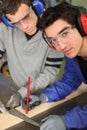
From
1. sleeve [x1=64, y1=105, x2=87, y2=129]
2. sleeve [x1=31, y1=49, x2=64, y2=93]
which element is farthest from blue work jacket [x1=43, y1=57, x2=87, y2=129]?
sleeve [x1=31, y1=49, x2=64, y2=93]

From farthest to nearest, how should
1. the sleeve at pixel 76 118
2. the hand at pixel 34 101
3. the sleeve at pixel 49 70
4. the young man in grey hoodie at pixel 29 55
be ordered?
the sleeve at pixel 49 70 → the young man in grey hoodie at pixel 29 55 → the hand at pixel 34 101 → the sleeve at pixel 76 118

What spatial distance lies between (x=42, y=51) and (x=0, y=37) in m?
0.31

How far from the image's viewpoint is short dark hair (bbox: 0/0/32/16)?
1.39 meters

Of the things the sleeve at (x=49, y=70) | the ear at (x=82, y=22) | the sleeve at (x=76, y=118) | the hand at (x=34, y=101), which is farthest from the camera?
the sleeve at (x=49, y=70)

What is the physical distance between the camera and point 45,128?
4.05ft

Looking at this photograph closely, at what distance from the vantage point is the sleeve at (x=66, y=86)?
A: 1456mm

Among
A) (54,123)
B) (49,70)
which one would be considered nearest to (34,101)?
(54,123)

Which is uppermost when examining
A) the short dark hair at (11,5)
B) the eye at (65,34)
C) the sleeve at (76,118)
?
the short dark hair at (11,5)

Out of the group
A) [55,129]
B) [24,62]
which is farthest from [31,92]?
[55,129]

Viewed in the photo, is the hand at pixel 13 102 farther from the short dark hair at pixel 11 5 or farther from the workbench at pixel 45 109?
the short dark hair at pixel 11 5

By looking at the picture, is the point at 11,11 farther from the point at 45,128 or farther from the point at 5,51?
the point at 45,128

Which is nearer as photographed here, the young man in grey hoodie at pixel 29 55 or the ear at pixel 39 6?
the ear at pixel 39 6

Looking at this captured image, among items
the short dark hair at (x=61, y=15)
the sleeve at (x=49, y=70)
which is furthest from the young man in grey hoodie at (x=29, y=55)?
the short dark hair at (x=61, y=15)

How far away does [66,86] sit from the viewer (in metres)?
1.50
